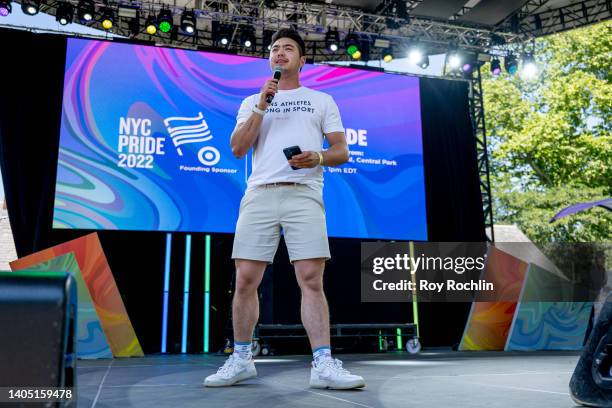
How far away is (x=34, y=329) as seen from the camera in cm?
73

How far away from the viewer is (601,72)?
48.5ft

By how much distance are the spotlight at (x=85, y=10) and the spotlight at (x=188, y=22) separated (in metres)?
0.98

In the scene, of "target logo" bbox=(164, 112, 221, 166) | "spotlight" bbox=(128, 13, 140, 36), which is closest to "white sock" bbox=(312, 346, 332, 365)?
"target logo" bbox=(164, 112, 221, 166)

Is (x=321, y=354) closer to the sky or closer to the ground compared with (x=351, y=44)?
closer to the ground

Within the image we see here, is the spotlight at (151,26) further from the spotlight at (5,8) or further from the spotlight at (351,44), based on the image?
the spotlight at (351,44)

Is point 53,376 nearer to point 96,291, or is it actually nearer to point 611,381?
point 611,381

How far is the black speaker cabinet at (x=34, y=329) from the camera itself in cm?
72

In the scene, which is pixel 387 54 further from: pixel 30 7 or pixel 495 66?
pixel 30 7

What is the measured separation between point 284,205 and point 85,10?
5138mm

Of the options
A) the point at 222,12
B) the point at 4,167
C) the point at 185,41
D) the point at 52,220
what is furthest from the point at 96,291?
the point at 185,41

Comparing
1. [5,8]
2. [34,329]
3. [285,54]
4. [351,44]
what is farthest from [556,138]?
[34,329]

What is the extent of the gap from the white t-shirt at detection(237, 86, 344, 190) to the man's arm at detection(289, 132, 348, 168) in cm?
4

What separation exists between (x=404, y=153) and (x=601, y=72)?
420 inches

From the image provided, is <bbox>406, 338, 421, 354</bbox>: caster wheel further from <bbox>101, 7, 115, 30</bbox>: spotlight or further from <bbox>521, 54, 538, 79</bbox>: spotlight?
<bbox>101, 7, 115, 30</bbox>: spotlight
